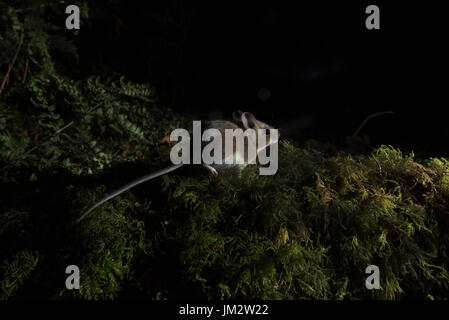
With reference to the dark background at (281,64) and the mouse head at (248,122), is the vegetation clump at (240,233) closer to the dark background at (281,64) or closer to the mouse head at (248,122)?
the mouse head at (248,122)

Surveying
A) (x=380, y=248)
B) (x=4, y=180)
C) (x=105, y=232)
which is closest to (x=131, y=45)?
(x=4, y=180)

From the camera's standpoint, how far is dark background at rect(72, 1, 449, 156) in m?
4.66

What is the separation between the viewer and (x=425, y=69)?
183 inches

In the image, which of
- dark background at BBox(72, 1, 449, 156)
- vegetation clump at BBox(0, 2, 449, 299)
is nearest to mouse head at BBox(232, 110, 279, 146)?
vegetation clump at BBox(0, 2, 449, 299)

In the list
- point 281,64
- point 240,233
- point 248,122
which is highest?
point 281,64

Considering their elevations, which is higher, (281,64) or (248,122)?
(281,64)

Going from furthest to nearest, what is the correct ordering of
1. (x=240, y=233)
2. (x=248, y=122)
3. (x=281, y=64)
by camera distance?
(x=281, y=64), (x=248, y=122), (x=240, y=233)

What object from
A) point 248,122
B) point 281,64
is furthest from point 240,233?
point 281,64

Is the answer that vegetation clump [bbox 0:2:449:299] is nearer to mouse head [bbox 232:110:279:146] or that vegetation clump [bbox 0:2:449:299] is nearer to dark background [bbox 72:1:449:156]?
mouse head [bbox 232:110:279:146]

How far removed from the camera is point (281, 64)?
527 cm

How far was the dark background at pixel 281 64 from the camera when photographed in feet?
15.3

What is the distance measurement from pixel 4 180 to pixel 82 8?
1.98m

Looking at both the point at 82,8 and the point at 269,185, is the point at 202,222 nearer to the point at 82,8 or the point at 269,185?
the point at 269,185

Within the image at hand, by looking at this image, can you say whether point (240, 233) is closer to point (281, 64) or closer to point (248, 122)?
point (248, 122)
